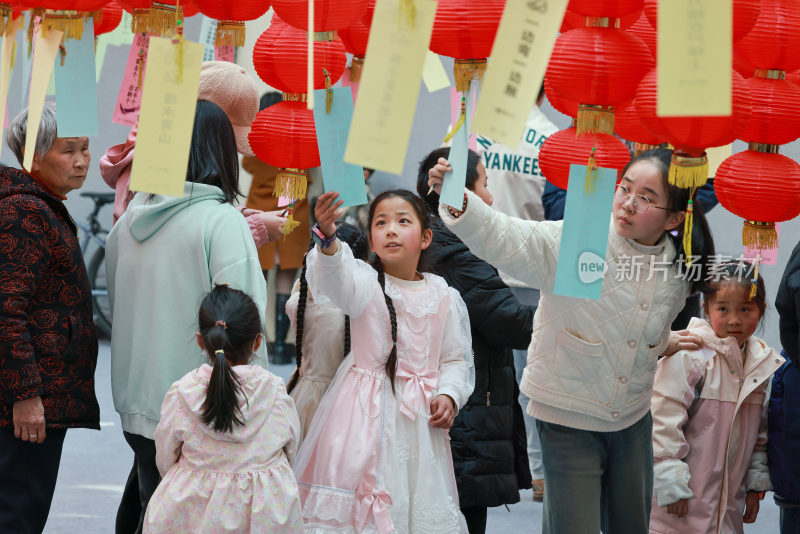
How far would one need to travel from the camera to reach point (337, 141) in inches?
83.5

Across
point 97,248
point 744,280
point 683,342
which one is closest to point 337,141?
point 683,342

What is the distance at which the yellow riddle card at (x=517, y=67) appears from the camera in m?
1.75

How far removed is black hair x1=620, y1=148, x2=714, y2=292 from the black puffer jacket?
609 mm

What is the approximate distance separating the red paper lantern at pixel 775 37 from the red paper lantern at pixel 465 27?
681 mm

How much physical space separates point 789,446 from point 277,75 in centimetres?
204

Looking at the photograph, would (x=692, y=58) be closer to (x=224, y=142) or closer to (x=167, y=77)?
(x=167, y=77)

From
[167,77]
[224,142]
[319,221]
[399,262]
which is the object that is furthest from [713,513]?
[167,77]

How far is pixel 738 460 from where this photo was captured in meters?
3.38

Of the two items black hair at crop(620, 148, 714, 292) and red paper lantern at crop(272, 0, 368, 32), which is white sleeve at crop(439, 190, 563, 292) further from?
red paper lantern at crop(272, 0, 368, 32)

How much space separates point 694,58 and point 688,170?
0.50 meters

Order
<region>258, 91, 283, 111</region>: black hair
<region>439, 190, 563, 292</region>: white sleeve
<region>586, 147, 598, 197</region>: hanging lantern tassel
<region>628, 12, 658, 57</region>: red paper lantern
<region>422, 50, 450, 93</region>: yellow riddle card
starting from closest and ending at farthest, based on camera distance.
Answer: <region>586, 147, 598, 197</region>: hanging lantern tassel, <region>439, 190, 563, 292</region>: white sleeve, <region>628, 12, 658, 57</region>: red paper lantern, <region>422, 50, 450, 93</region>: yellow riddle card, <region>258, 91, 283, 111</region>: black hair

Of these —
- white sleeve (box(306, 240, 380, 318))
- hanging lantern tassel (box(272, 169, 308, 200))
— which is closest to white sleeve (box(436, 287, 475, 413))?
white sleeve (box(306, 240, 380, 318))

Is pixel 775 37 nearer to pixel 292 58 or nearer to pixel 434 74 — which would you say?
pixel 434 74

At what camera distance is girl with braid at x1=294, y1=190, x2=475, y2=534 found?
262 centimetres
